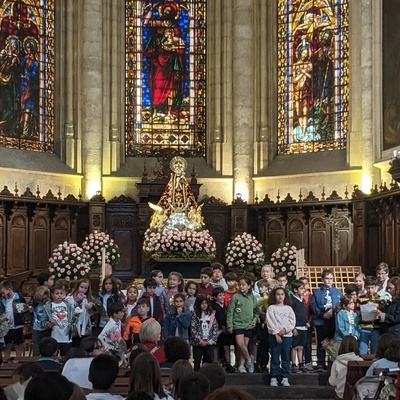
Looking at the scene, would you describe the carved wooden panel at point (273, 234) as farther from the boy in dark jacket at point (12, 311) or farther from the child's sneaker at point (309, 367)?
Result: the boy in dark jacket at point (12, 311)

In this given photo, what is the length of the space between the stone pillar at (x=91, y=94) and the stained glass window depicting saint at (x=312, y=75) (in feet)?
15.0

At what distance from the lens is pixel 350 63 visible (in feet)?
76.3

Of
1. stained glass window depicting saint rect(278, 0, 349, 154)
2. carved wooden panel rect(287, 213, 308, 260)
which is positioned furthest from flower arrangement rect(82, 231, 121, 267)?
stained glass window depicting saint rect(278, 0, 349, 154)

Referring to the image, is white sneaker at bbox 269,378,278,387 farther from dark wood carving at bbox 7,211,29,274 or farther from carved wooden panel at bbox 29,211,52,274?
carved wooden panel at bbox 29,211,52,274

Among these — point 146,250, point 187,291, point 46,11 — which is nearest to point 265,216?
point 146,250

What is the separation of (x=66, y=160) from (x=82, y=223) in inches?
68.0

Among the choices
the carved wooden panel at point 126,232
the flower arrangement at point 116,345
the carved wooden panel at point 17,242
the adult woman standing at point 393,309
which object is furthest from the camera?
the carved wooden panel at point 126,232

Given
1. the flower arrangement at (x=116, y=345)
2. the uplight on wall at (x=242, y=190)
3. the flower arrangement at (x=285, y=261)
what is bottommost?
the flower arrangement at (x=116, y=345)

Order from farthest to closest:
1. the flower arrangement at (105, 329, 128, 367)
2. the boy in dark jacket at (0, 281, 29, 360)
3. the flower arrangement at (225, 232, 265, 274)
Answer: the flower arrangement at (225, 232, 265, 274)
the boy in dark jacket at (0, 281, 29, 360)
the flower arrangement at (105, 329, 128, 367)

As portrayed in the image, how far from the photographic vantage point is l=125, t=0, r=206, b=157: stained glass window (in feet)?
84.0

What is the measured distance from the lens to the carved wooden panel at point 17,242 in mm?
22266

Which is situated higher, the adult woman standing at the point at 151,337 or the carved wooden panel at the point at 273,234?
the carved wooden panel at the point at 273,234

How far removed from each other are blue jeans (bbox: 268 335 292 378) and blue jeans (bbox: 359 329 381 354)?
0.96m

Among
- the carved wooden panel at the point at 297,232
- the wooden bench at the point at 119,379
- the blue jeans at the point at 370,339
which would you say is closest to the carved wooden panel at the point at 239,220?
the carved wooden panel at the point at 297,232
